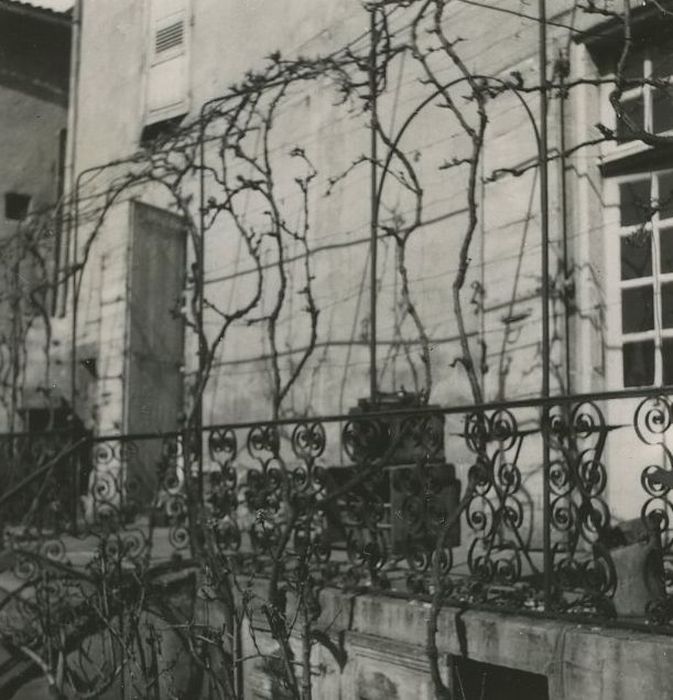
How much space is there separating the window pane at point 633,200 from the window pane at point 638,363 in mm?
844

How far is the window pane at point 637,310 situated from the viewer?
582 centimetres

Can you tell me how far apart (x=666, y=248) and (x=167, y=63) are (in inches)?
261

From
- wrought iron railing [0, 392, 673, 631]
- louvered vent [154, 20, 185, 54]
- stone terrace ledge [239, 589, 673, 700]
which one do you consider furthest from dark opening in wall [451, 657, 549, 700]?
louvered vent [154, 20, 185, 54]

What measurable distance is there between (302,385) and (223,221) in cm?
220


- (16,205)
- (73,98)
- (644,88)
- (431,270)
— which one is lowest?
(431,270)

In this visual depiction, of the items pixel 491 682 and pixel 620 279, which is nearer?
pixel 491 682

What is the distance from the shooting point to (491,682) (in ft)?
14.9

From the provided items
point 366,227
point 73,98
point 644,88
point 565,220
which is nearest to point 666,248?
point 565,220

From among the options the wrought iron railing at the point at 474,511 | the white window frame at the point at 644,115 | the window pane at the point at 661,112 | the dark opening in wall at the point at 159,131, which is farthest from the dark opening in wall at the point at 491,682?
the dark opening in wall at the point at 159,131

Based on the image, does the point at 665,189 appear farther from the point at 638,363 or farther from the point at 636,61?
the point at 638,363

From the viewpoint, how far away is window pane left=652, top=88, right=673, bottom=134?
5781mm

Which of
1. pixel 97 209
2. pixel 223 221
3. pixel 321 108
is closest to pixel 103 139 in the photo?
pixel 97 209

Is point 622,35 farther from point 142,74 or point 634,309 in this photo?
point 142,74

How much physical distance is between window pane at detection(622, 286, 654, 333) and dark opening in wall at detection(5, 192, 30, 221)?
29.3 ft
